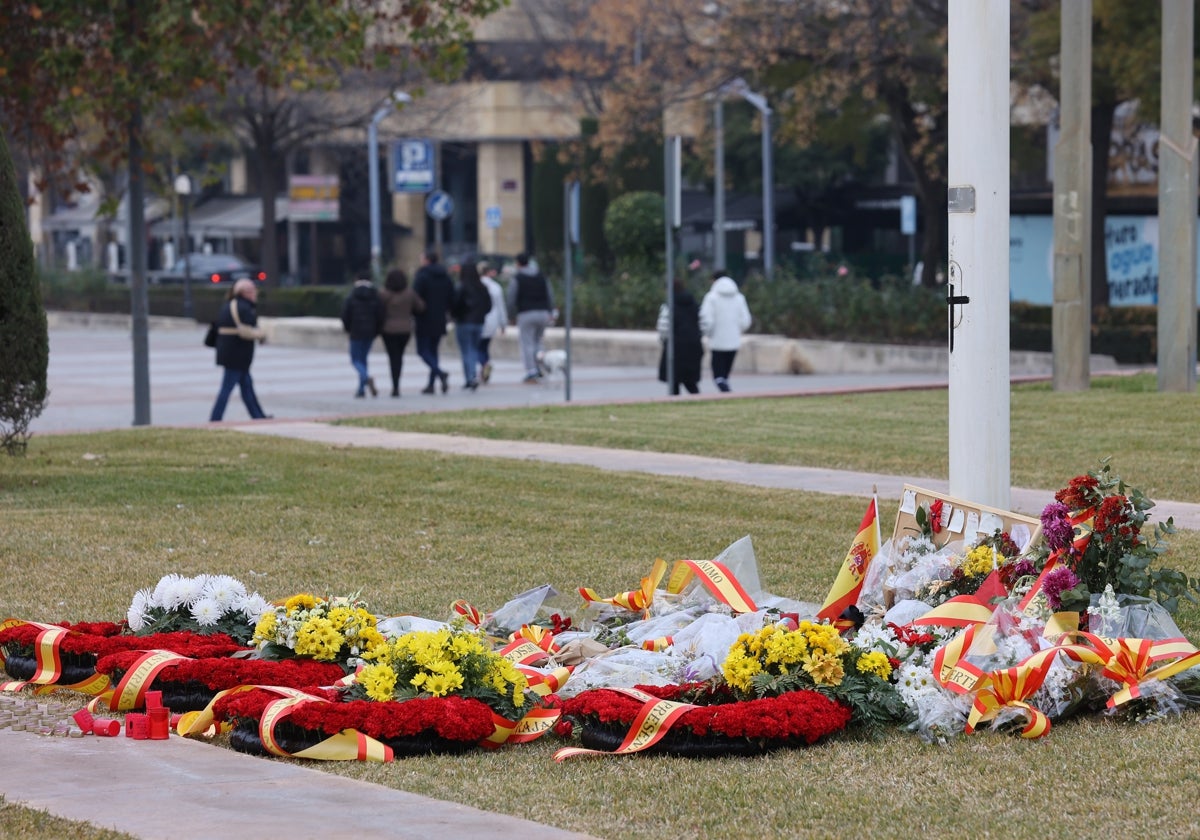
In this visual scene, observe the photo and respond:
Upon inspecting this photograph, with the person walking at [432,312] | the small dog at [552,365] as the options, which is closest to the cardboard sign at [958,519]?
the person walking at [432,312]

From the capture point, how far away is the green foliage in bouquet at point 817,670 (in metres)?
5.77

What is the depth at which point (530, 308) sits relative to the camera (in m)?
25.0

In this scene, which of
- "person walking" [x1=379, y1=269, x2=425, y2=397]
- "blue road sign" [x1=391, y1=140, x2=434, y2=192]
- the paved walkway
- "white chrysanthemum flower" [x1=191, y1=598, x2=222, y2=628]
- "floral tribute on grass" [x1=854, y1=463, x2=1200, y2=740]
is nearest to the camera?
the paved walkway

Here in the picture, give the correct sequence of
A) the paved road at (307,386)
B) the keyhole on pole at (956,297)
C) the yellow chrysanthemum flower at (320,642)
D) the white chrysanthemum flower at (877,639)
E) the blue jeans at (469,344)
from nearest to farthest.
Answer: the white chrysanthemum flower at (877,639)
the yellow chrysanthemum flower at (320,642)
the keyhole on pole at (956,297)
the paved road at (307,386)
the blue jeans at (469,344)

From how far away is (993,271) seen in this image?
7.36 meters

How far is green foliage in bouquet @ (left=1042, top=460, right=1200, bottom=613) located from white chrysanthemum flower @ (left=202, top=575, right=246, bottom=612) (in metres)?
3.14

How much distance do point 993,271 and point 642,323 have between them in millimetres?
25209

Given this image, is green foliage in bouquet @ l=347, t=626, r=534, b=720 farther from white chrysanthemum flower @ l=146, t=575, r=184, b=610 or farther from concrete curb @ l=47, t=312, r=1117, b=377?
concrete curb @ l=47, t=312, r=1117, b=377

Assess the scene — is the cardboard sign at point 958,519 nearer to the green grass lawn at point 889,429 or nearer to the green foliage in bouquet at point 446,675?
the green foliage in bouquet at point 446,675

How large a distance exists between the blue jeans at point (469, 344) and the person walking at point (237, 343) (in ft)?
16.6

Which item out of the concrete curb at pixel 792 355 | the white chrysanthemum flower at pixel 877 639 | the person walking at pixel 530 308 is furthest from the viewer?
the concrete curb at pixel 792 355

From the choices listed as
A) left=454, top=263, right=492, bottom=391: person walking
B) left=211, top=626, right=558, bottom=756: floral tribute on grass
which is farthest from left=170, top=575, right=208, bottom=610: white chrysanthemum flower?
left=454, top=263, right=492, bottom=391: person walking

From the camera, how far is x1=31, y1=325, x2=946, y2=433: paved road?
69.6ft

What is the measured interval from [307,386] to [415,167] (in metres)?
20.4
